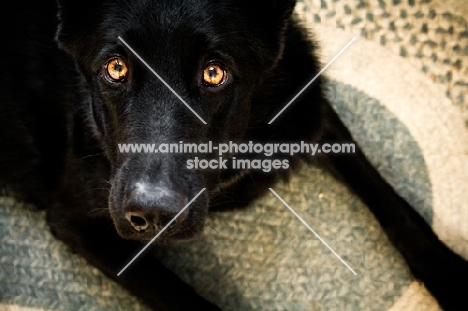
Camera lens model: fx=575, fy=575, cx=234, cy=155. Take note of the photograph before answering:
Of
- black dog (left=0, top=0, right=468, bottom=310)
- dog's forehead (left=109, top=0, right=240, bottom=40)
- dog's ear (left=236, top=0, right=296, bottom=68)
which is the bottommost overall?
black dog (left=0, top=0, right=468, bottom=310)

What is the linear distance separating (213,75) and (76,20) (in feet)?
1.06

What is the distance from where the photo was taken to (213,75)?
3.67 ft

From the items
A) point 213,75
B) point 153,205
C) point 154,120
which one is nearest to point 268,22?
point 213,75

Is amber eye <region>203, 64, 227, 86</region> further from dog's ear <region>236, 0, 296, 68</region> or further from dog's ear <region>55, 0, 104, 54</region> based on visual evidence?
dog's ear <region>55, 0, 104, 54</region>

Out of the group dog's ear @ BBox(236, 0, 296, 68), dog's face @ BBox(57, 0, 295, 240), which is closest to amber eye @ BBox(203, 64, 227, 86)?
dog's face @ BBox(57, 0, 295, 240)

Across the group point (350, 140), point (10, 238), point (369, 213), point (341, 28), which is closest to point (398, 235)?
point (369, 213)

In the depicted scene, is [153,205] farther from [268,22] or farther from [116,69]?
[268,22]

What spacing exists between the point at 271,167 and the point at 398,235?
1.24 feet

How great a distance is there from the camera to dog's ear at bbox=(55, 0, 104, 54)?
3.83ft

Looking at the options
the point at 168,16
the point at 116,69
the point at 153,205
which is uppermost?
the point at 168,16

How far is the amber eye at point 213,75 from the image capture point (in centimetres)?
111

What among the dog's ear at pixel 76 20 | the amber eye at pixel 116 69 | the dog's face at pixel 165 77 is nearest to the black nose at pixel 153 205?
the dog's face at pixel 165 77

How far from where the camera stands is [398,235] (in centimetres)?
151

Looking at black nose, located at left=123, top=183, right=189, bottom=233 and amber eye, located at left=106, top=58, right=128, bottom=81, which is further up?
amber eye, located at left=106, top=58, right=128, bottom=81
